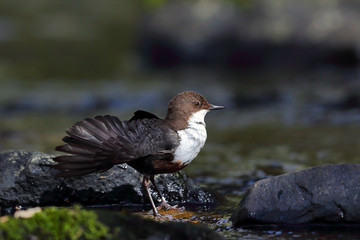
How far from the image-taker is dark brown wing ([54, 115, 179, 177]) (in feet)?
15.1

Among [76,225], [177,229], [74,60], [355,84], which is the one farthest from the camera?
[74,60]

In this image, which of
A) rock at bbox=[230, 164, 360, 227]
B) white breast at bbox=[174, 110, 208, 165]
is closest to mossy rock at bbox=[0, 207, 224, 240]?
rock at bbox=[230, 164, 360, 227]

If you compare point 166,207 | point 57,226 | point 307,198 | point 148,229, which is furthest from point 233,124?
point 57,226

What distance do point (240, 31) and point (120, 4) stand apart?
11490 mm

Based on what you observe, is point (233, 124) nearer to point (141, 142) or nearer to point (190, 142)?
point (190, 142)

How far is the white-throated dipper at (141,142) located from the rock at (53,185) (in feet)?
1.31

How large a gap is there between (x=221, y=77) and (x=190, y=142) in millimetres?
10176

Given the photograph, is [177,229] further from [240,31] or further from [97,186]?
[240,31]

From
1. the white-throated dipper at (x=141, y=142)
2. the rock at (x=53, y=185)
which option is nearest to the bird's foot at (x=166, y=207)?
the white-throated dipper at (x=141, y=142)

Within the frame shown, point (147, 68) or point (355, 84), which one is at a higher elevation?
point (147, 68)

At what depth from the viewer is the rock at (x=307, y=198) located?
4.68 meters

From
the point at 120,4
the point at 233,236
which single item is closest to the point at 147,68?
the point at 120,4

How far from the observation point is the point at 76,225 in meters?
3.70

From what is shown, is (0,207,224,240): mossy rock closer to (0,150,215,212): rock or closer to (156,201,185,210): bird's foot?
(156,201,185,210): bird's foot
